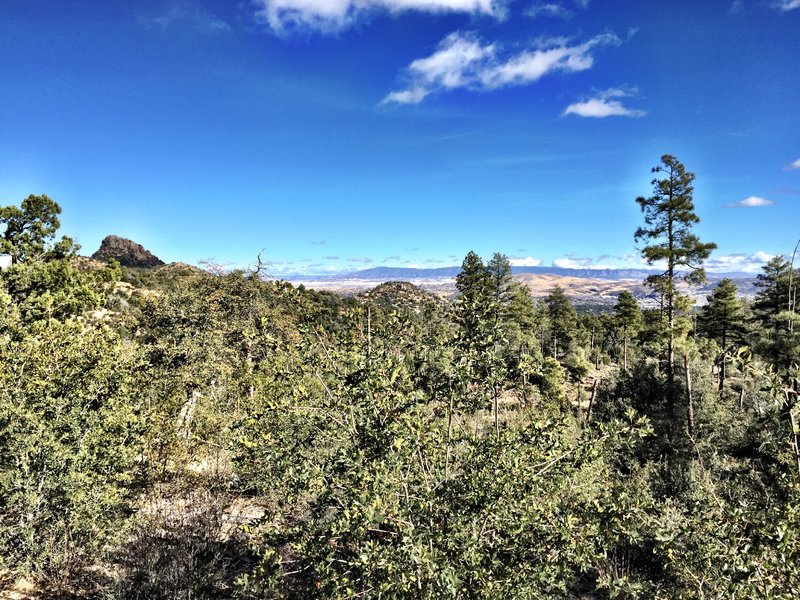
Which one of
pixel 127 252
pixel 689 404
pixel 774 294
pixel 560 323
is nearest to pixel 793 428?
pixel 689 404

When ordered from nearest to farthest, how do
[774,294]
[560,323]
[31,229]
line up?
1. [31,229]
2. [774,294]
3. [560,323]

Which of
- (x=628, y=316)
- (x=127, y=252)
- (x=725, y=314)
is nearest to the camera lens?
(x=725, y=314)

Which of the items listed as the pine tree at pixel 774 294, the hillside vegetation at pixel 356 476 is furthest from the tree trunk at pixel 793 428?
the pine tree at pixel 774 294

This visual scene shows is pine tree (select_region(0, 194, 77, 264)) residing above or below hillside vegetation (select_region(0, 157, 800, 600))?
above

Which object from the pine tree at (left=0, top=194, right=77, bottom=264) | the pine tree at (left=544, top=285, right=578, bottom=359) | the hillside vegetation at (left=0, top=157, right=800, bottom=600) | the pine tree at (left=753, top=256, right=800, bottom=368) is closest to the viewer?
the hillside vegetation at (left=0, top=157, right=800, bottom=600)

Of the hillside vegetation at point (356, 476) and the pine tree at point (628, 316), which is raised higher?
the pine tree at point (628, 316)

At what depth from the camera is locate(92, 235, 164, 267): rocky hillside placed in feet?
386

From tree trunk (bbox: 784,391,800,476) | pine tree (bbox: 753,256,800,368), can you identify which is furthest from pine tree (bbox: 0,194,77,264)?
pine tree (bbox: 753,256,800,368)

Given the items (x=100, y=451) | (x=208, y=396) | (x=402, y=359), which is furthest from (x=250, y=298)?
(x=402, y=359)

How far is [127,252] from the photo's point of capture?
120875 mm

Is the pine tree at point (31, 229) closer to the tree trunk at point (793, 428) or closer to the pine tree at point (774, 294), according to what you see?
the tree trunk at point (793, 428)

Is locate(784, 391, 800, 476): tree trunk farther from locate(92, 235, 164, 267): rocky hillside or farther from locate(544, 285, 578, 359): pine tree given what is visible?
locate(92, 235, 164, 267): rocky hillside

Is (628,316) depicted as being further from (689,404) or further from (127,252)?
(127,252)

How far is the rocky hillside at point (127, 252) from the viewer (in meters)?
118
